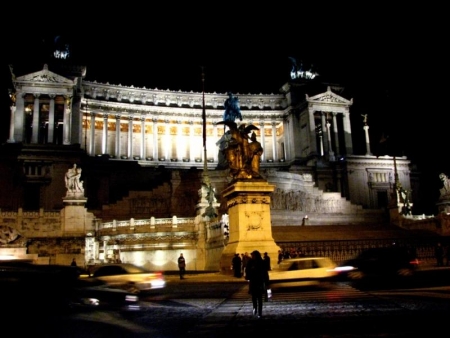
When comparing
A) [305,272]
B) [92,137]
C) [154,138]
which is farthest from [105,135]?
[305,272]

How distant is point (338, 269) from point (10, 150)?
52446mm

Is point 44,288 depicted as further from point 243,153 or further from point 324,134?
point 324,134

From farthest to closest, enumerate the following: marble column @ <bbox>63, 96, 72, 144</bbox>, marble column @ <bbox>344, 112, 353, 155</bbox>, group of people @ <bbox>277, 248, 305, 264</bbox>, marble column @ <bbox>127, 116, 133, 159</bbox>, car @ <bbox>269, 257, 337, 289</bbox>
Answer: marble column @ <bbox>344, 112, 353, 155</bbox>
marble column @ <bbox>127, 116, 133, 159</bbox>
marble column @ <bbox>63, 96, 72, 144</bbox>
group of people @ <bbox>277, 248, 305, 264</bbox>
car @ <bbox>269, 257, 337, 289</bbox>

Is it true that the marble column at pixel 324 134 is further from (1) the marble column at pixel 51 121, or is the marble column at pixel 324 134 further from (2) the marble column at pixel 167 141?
(1) the marble column at pixel 51 121

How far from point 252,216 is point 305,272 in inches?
Result: 199

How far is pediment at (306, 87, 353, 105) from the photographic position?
86.0m

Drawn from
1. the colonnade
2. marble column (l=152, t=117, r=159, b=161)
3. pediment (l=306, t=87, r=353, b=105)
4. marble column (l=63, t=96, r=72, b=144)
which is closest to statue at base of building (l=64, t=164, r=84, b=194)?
marble column (l=63, t=96, r=72, b=144)

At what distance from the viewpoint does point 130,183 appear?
216 ft

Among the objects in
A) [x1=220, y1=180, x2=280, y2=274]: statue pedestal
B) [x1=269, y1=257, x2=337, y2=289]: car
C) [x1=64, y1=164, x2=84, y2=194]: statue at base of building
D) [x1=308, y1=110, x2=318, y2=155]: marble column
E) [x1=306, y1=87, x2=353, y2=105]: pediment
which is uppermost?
[x1=306, y1=87, x2=353, y2=105]: pediment

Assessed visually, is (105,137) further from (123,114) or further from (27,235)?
(27,235)

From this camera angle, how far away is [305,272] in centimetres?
1712

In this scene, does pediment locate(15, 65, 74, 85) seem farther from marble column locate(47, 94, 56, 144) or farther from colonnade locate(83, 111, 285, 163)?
colonnade locate(83, 111, 285, 163)

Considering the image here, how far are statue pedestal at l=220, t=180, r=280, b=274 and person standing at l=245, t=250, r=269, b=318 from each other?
870 centimetres

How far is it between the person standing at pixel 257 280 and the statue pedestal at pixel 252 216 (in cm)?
870
